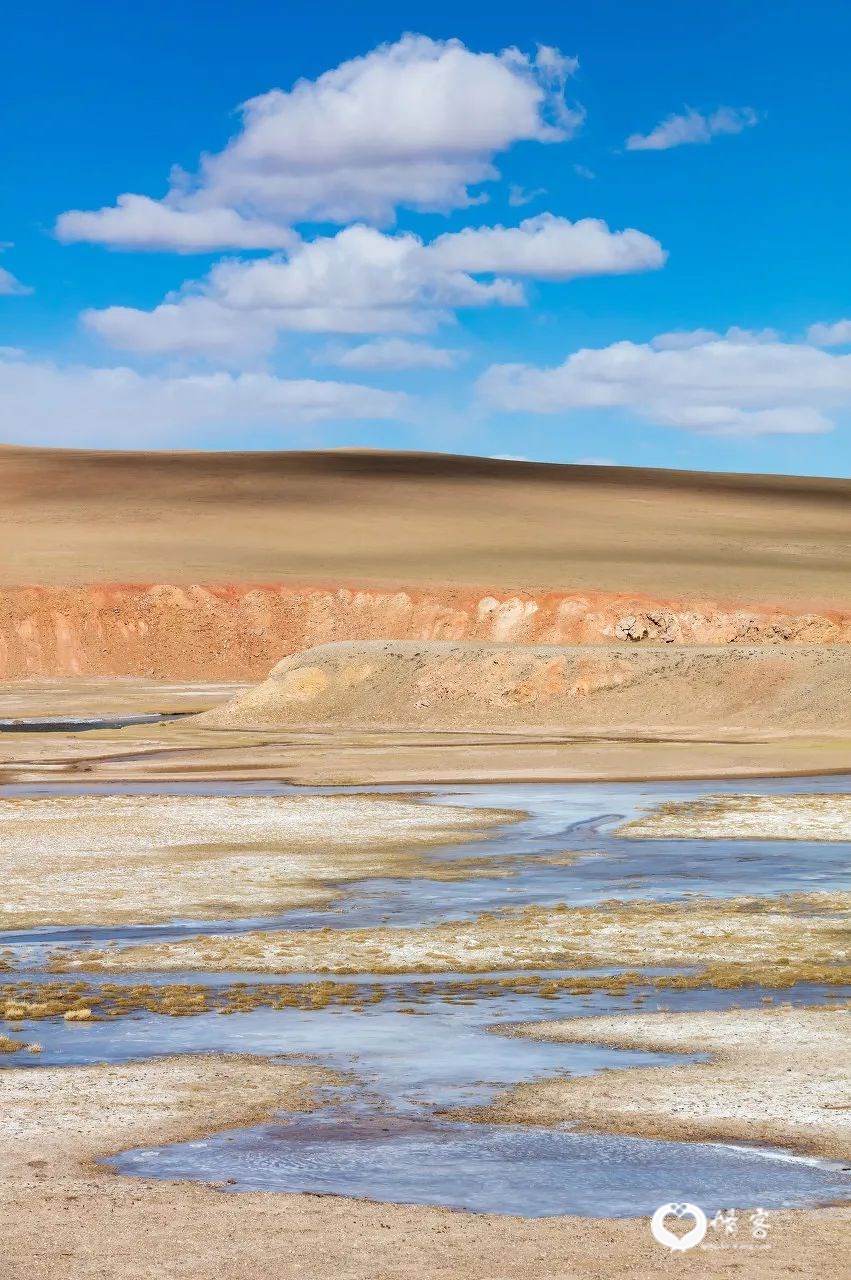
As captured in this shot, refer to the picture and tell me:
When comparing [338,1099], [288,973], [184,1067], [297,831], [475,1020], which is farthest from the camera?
[297,831]

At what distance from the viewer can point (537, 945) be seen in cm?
2378

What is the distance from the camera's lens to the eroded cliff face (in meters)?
115

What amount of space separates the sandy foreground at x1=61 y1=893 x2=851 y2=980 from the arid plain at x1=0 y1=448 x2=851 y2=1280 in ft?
0.31

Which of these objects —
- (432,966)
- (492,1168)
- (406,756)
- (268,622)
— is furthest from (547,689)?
(492,1168)

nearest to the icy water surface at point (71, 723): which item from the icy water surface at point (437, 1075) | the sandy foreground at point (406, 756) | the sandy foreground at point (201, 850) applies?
the sandy foreground at point (406, 756)

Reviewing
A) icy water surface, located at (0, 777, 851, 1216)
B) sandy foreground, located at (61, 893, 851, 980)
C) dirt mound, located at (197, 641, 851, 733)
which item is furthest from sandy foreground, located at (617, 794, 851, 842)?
dirt mound, located at (197, 641, 851, 733)

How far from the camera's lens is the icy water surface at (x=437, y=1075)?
41.4ft

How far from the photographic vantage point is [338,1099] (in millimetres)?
15312

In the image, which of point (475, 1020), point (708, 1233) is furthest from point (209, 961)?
point (708, 1233)

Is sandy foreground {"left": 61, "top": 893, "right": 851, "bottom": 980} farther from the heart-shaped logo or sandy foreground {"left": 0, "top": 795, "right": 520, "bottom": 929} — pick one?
the heart-shaped logo

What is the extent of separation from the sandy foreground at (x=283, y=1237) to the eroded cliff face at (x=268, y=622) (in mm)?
98564

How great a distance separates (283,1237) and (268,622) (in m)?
114

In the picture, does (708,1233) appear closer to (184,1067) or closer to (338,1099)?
(338,1099)

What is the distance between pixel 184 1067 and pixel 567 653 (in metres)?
59.8
